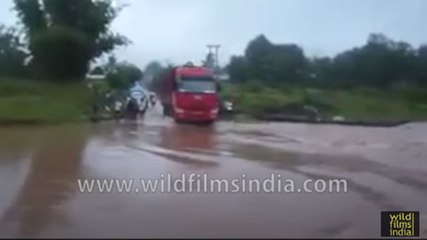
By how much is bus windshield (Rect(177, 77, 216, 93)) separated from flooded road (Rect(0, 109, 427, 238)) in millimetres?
1110

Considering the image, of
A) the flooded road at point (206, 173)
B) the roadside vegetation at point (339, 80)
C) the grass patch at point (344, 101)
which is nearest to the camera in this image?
the flooded road at point (206, 173)

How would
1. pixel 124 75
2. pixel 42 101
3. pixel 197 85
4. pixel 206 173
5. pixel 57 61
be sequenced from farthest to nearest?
pixel 197 85, pixel 42 101, pixel 124 75, pixel 57 61, pixel 206 173

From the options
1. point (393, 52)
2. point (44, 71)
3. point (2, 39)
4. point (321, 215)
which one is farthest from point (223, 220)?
point (2, 39)

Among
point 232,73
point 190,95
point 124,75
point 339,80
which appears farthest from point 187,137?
point 190,95

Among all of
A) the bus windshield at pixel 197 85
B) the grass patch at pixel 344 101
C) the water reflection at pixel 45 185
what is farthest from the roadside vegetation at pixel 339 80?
the water reflection at pixel 45 185

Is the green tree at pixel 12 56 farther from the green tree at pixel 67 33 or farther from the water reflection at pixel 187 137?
the water reflection at pixel 187 137

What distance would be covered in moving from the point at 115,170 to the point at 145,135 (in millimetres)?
6620

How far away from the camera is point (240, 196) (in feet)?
20.5

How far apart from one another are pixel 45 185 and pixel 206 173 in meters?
1.92

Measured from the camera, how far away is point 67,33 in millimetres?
15156

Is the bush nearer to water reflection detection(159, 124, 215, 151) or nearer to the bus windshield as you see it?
water reflection detection(159, 124, 215, 151)

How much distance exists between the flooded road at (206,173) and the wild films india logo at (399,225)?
4.1 inches

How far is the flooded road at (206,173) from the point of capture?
4.89 metres

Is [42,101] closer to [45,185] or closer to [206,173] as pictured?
[206,173]
